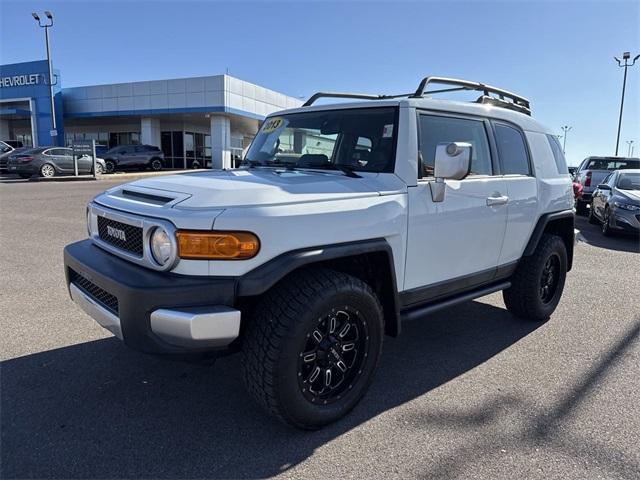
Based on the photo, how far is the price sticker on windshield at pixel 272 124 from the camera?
166 inches

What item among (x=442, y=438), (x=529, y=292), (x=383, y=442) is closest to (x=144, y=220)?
(x=383, y=442)

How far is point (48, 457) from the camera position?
254 centimetres

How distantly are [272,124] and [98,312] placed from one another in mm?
2272

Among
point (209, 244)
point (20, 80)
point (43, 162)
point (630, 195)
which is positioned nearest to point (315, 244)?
point (209, 244)

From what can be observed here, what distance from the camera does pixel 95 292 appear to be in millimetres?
2934

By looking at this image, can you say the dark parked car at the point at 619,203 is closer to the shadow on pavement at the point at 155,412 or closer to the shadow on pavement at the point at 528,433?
the shadow on pavement at the point at 155,412

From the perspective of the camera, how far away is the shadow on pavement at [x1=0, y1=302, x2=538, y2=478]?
252cm

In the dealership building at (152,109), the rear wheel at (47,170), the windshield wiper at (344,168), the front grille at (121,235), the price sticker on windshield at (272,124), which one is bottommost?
the rear wheel at (47,170)

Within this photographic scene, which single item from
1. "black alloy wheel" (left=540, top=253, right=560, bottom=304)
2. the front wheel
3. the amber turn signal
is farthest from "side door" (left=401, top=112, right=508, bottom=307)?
the amber turn signal

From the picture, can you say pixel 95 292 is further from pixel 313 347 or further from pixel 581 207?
pixel 581 207

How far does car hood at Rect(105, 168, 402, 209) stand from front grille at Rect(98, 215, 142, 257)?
0.27 m

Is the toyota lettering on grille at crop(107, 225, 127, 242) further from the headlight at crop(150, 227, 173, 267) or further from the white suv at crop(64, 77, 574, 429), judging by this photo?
the headlight at crop(150, 227, 173, 267)

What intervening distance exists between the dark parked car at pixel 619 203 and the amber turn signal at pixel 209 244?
1005 cm

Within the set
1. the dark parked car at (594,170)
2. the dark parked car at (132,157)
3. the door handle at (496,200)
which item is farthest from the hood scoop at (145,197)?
the dark parked car at (132,157)
